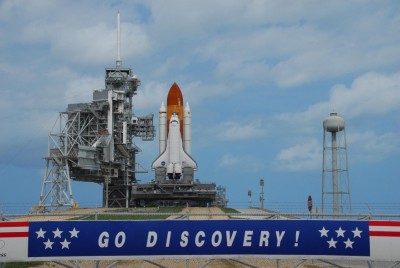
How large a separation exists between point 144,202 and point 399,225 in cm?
6996

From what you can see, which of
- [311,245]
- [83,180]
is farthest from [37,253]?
[83,180]

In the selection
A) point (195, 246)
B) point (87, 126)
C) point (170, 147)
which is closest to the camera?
point (195, 246)

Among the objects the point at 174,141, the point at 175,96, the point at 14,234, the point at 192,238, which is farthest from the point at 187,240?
the point at 175,96

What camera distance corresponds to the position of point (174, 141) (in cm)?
7962

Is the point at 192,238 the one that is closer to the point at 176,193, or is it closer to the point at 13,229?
the point at 13,229

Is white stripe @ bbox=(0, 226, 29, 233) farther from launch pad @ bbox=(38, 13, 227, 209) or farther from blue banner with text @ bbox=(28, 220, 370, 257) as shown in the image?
launch pad @ bbox=(38, 13, 227, 209)

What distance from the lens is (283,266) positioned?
22.8 metres

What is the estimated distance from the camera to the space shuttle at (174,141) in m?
79.9

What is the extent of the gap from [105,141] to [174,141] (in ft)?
40.8

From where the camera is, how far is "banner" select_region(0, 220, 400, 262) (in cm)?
1683

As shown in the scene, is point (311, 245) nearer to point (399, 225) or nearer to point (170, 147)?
point (399, 225)

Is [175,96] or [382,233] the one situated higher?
[175,96]

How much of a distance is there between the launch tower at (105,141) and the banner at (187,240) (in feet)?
204

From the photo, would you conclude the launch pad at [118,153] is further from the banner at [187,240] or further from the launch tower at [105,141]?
the banner at [187,240]
